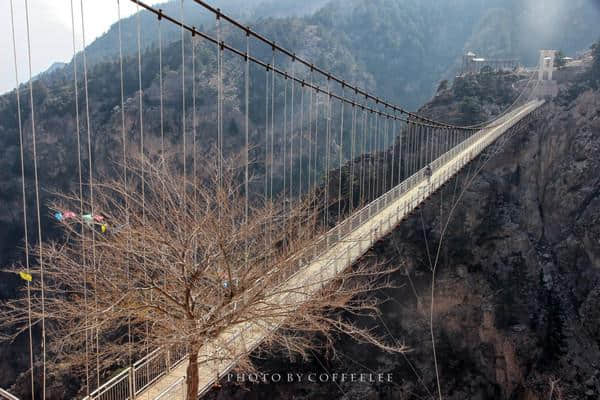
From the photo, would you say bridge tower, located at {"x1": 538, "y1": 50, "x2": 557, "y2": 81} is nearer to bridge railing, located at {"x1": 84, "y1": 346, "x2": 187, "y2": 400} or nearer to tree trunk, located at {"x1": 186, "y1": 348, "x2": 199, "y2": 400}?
bridge railing, located at {"x1": 84, "y1": 346, "x2": 187, "y2": 400}

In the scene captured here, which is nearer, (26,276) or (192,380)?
(192,380)

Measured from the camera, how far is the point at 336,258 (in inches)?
Result: 366

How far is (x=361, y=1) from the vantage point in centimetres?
8750

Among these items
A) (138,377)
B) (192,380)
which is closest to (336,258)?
(138,377)

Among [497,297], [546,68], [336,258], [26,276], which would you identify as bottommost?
[497,297]

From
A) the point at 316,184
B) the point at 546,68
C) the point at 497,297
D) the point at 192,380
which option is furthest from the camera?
the point at 546,68

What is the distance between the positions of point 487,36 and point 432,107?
176 feet

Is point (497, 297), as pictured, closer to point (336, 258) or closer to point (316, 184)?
point (316, 184)

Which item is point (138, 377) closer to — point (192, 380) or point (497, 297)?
point (192, 380)

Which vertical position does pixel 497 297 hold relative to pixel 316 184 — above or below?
below

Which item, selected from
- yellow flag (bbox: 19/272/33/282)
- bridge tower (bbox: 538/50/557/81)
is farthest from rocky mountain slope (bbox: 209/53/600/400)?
bridge tower (bbox: 538/50/557/81)

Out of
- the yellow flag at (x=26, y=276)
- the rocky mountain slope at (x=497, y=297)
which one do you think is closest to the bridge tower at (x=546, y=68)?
the rocky mountain slope at (x=497, y=297)

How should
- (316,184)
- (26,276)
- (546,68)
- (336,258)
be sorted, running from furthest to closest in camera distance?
1. (546,68)
2. (316,184)
3. (336,258)
4. (26,276)

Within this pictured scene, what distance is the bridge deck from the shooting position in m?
6.37
